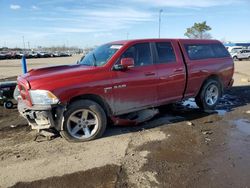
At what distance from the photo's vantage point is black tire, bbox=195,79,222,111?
7918 millimetres

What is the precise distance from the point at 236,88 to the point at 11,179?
10055 millimetres

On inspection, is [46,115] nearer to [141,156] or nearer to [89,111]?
[89,111]

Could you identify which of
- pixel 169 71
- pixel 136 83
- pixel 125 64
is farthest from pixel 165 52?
pixel 125 64

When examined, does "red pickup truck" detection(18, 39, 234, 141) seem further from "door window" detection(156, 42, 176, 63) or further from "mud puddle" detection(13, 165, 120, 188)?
"mud puddle" detection(13, 165, 120, 188)

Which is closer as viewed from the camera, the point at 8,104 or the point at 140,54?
the point at 140,54

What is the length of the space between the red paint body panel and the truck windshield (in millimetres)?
191

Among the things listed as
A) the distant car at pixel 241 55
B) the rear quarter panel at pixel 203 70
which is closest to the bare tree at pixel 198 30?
the distant car at pixel 241 55

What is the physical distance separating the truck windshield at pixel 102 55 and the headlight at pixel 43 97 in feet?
4.46

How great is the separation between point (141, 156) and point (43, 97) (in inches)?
79.2

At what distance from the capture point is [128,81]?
5977 millimetres

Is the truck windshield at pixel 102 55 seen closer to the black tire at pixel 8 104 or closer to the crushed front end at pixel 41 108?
the crushed front end at pixel 41 108

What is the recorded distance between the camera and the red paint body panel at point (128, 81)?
5.32 metres

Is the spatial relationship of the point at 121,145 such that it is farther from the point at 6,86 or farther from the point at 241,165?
the point at 6,86

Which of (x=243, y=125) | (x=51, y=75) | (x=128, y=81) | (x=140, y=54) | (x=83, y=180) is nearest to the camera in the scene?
(x=83, y=180)
